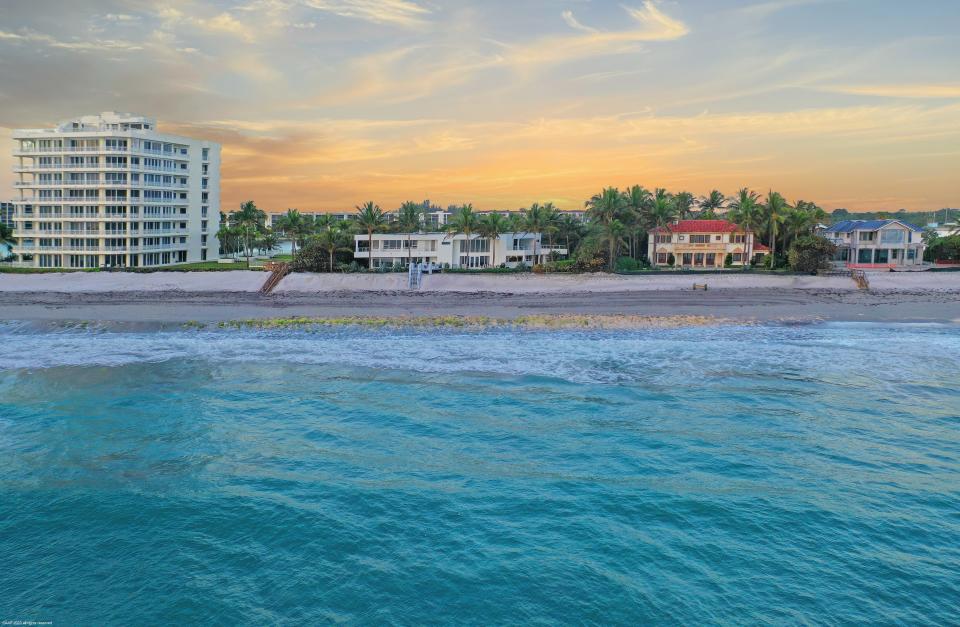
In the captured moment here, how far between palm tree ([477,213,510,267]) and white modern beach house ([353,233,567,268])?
0.47 feet

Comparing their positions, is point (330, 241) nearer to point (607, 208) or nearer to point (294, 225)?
point (294, 225)

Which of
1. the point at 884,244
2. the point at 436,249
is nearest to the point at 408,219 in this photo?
the point at 436,249

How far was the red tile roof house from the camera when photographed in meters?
82.6

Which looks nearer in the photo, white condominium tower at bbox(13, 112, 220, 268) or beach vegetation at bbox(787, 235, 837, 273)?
beach vegetation at bbox(787, 235, 837, 273)

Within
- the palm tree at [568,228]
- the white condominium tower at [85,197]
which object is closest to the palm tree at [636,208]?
the palm tree at [568,228]

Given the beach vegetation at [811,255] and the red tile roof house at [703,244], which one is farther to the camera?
the red tile roof house at [703,244]

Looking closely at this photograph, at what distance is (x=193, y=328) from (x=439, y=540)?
35700 millimetres

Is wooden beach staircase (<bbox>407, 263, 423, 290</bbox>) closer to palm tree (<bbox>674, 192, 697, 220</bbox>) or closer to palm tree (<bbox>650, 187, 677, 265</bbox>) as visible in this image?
palm tree (<bbox>650, 187, 677, 265</bbox>)

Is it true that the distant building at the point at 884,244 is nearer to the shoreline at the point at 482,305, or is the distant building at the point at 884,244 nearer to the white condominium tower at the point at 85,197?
the shoreline at the point at 482,305

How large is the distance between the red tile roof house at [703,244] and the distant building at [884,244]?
13.2 metres

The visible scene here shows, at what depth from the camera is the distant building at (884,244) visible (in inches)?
3319

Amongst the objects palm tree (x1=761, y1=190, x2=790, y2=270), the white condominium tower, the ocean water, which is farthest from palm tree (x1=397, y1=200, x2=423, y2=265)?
the ocean water

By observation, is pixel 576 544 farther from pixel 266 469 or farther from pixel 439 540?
pixel 266 469

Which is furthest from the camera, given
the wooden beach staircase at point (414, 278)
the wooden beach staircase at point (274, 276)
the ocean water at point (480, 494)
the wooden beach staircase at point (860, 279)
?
the wooden beach staircase at point (414, 278)
